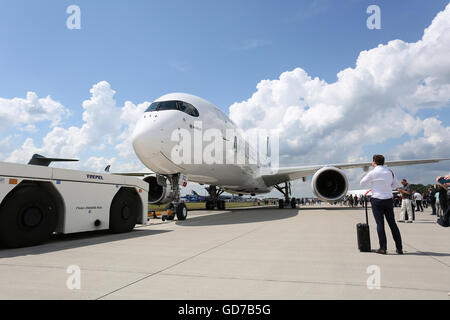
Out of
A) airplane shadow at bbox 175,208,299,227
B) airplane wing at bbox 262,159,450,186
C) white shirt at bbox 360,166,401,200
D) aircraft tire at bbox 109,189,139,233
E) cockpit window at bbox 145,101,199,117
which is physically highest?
cockpit window at bbox 145,101,199,117

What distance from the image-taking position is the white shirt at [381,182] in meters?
4.79

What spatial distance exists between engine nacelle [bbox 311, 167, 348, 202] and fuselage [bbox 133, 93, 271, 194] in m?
4.65

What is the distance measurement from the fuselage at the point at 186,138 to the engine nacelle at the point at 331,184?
465 cm

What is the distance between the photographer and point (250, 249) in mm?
5008

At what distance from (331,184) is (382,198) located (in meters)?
12.2

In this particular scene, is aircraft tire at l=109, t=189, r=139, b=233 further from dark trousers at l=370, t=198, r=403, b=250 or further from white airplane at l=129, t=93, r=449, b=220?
dark trousers at l=370, t=198, r=403, b=250

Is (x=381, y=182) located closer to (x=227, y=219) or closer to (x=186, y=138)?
(x=186, y=138)

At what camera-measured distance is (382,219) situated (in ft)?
15.6

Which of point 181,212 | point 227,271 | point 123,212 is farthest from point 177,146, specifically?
point 227,271

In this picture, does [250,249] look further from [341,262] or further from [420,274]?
[420,274]

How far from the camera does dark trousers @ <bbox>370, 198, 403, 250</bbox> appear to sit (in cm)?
461

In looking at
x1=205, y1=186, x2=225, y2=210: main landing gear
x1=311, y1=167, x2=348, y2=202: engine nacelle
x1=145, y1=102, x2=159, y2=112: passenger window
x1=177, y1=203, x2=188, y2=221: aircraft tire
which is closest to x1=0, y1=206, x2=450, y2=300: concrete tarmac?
x1=177, y1=203, x2=188, y2=221: aircraft tire
